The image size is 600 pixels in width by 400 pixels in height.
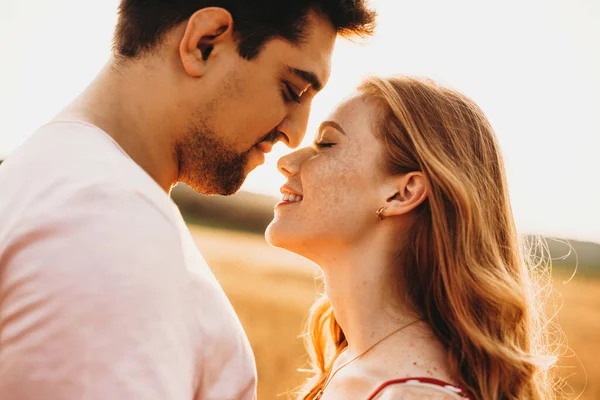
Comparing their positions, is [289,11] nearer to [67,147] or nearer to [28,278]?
[67,147]

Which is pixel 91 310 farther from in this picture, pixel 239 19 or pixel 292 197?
pixel 292 197

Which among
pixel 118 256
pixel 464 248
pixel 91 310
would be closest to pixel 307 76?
pixel 464 248

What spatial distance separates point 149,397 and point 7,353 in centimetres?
43

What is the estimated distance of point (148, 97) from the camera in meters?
2.79

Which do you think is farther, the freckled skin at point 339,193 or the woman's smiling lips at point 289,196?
the woman's smiling lips at point 289,196

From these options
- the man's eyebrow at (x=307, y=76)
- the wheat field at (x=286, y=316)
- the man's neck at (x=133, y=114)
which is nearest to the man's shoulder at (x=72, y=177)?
the man's neck at (x=133, y=114)

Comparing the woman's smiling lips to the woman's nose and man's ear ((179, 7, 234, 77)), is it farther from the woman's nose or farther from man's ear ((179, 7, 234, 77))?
man's ear ((179, 7, 234, 77))

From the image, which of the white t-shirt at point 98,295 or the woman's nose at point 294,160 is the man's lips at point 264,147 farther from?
the white t-shirt at point 98,295

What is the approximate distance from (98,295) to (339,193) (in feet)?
6.48

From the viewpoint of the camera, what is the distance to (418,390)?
294 cm

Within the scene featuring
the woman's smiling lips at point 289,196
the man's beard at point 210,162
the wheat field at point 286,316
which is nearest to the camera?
the man's beard at point 210,162

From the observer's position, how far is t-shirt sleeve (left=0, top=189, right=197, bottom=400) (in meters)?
1.75

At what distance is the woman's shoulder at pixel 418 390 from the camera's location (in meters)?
2.92

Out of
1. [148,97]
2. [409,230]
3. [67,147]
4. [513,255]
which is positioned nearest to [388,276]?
[409,230]
